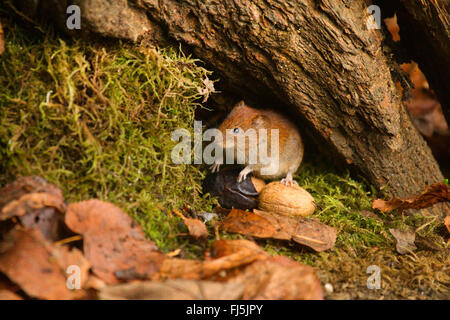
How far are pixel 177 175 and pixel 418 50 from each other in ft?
8.71

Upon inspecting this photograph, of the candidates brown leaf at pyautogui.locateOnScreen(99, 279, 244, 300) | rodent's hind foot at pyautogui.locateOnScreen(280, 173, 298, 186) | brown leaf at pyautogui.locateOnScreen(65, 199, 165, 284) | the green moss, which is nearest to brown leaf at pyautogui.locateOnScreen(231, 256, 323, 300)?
brown leaf at pyautogui.locateOnScreen(99, 279, 244, 300)

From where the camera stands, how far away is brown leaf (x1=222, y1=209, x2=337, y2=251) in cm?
288

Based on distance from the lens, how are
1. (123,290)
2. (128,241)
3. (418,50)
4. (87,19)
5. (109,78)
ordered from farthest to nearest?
(418,50) → (109,78) → (87,19) → (128,241) → (123,290)

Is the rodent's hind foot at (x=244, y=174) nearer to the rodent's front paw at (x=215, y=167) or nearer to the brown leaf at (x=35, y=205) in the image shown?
the rodent's front paw at (x=215, y=167)

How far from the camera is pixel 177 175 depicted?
10.6 ft

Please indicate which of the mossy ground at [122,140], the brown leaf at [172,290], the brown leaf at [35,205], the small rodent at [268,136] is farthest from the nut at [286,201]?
the brown leaf at [35,205]

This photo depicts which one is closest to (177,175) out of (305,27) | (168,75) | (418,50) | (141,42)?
(168,75)

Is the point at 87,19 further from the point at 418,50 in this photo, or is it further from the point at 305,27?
the point at 418,50

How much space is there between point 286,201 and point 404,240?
99cm

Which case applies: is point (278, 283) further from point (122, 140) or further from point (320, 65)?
point (320, 65)

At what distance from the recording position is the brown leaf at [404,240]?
10.0 feet

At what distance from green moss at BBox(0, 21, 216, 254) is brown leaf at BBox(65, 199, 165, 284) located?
261 mm

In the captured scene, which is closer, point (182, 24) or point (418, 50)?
point (182, 24)

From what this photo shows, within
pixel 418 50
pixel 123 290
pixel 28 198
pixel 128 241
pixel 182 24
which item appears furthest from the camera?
pixel 418 50
